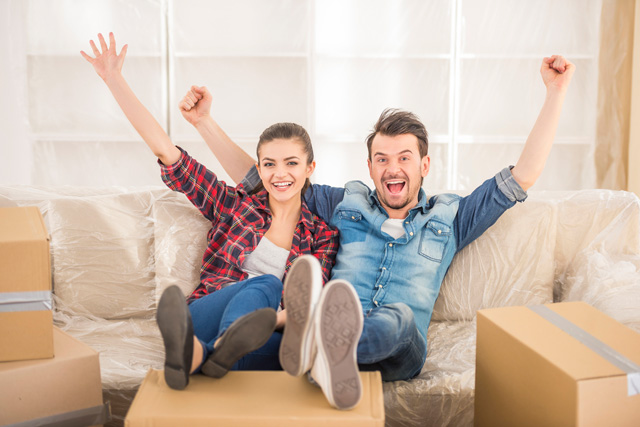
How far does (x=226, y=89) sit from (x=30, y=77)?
105 centimetres

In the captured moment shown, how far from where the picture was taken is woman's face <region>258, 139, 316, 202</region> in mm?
1619

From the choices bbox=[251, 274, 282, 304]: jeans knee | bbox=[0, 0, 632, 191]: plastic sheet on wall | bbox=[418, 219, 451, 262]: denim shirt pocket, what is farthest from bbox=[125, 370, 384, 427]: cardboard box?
bbox=[0, 0, 632, 191]: plastic sheet on wall

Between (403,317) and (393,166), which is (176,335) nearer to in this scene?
(403,317)

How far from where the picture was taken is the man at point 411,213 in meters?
1.53

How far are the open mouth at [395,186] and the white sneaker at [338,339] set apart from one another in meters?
0.66

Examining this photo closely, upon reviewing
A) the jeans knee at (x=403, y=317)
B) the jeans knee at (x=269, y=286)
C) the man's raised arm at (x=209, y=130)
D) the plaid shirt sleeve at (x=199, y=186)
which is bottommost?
the jeans knee at (x=403, y=317)

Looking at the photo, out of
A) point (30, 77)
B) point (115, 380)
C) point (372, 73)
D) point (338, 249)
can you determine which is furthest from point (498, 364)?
point (30, 77)

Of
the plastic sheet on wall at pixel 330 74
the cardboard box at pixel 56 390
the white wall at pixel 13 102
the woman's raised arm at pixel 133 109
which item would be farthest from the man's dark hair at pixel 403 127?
the white wall at pixel 13 102

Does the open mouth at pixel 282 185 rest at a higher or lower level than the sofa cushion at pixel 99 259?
higher

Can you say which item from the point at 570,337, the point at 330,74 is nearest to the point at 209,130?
the point at 570,337

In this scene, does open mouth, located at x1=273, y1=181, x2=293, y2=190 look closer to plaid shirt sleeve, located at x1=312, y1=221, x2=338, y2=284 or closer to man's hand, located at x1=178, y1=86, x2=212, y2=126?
plaid shirt sleeve, located at x1=312, y1=221, x2=338, y2=284

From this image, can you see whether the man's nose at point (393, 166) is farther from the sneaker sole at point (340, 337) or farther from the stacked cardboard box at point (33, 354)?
the stacked cardboard box at point (33, 354)

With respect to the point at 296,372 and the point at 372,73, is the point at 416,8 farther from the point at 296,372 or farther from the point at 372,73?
the point at 296,372

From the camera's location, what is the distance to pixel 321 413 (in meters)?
0.99
